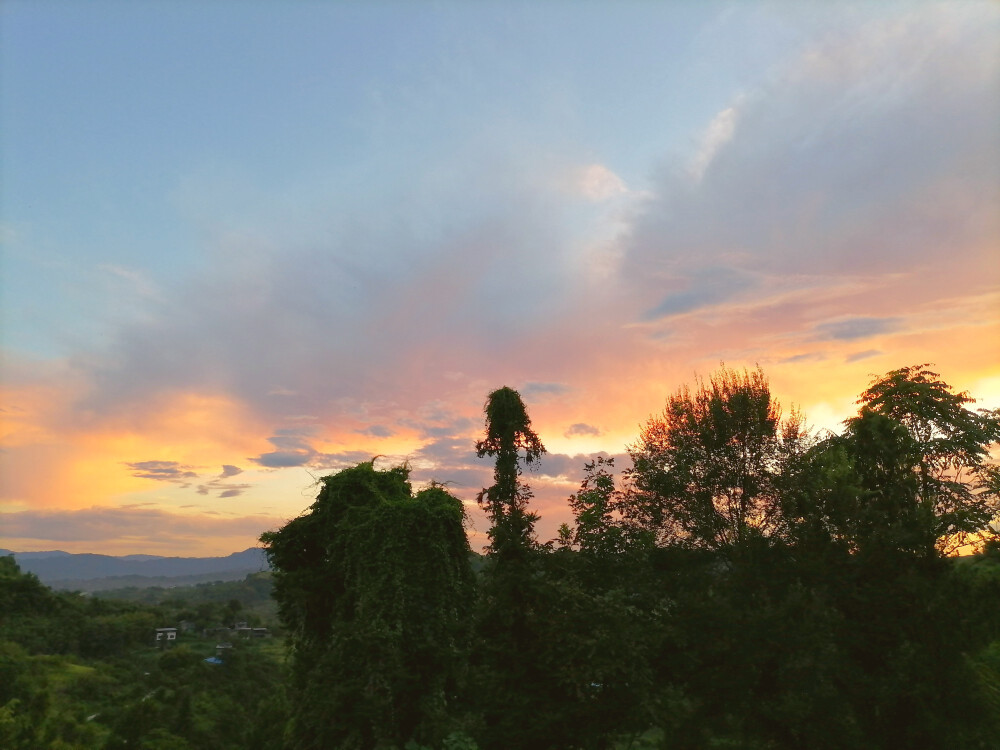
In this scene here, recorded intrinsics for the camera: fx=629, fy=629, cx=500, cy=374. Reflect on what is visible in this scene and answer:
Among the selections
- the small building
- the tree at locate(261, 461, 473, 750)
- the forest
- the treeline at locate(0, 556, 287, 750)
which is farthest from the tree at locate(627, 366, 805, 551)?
the small building

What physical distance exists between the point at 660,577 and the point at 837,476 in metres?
8.73

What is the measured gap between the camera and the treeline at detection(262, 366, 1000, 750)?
1698cm

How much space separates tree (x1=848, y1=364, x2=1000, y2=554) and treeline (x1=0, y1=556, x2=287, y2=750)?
35.5 m

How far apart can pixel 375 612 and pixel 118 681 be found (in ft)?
230

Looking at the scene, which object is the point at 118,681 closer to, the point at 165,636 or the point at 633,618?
the point at 165,636

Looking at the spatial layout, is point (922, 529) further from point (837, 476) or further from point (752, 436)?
point (752, 436)

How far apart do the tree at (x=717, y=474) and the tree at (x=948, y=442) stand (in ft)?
26.0

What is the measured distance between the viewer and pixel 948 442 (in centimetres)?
3631

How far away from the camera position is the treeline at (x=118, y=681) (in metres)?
41.0

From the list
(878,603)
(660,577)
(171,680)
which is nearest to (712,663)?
(660,577)

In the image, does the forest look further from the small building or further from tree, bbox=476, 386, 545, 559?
the small building

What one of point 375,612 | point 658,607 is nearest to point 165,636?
point 375,612

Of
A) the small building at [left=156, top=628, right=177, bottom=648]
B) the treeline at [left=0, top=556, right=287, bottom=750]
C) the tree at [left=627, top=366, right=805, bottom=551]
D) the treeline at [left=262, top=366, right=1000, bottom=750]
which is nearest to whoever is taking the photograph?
the treeline at [left=262, top=366, right=1000, bottom=750]

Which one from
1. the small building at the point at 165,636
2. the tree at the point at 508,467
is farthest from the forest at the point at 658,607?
the small building at the point at 165,636
